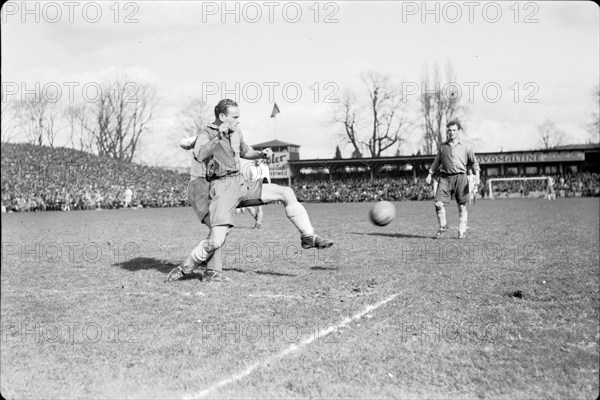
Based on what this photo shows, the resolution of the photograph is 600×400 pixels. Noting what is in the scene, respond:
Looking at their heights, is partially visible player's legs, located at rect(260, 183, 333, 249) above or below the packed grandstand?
below

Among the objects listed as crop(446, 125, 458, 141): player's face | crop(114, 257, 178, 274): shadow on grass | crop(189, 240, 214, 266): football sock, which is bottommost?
crop(114, 257, 178, 274): shadow on grass

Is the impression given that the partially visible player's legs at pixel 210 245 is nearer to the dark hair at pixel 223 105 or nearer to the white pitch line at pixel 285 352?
the dark hair at pixel 223 105

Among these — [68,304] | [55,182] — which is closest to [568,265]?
[68,304]

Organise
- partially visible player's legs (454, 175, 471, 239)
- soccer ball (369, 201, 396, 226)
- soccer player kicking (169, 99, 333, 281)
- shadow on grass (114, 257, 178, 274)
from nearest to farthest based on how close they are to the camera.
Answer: soccer player kicking (169, 99, 333, 281)
shadow on grass (114, 257, 178, 274)
soccer ball (369, 201, 396, 226)
partially visible player's legs (454, 175, 471, 239)

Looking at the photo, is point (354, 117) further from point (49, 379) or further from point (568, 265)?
point (49, 379)

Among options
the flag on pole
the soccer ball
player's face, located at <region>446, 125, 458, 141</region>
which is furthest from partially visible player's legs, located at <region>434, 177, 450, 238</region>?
the flag on pole

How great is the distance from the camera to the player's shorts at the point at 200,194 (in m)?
6.42

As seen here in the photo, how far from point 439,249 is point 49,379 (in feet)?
21.3

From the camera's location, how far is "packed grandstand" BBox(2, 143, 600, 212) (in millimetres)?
38750

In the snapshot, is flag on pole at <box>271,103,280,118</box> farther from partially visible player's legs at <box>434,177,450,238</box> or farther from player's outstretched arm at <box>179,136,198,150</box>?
player's outstretched arm at <box>179,136,198,150</box>

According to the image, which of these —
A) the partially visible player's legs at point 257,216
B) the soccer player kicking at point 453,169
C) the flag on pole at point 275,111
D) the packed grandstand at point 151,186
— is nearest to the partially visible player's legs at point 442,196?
the soccer player kicking at point 453,169

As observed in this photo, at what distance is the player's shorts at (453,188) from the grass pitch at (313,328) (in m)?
2.98

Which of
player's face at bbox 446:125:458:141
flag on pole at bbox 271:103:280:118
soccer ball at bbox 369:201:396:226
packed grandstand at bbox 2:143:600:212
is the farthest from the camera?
packed grandstand at bbox 2:143:600:212

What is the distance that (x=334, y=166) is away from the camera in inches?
2008
